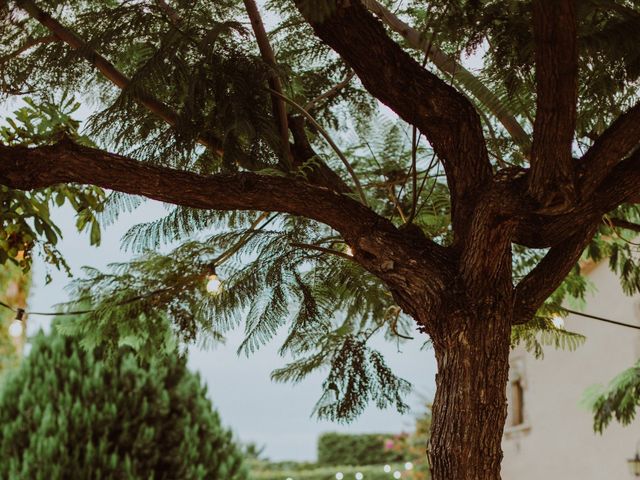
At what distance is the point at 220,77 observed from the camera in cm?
186

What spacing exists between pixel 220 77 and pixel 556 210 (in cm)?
81

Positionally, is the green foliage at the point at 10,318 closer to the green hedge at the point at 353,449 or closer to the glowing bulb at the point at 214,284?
the green hedge at the point at 353,449

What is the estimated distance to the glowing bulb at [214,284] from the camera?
90.7 inches

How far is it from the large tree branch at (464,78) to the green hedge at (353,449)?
10167 millimetres

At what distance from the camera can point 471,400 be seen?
5.49 feet

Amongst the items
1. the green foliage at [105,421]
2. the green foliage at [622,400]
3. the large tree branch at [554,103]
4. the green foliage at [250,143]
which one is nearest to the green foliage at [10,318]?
the green foliage at [105,421]

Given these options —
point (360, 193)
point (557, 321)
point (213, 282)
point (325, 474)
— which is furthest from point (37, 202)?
point (325, 474)

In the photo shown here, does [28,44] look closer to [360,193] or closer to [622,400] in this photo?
[360,193]

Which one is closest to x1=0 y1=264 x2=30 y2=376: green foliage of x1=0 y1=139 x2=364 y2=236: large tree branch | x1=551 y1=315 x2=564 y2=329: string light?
x1=551 y1=315 x2=564 y2=329: string light

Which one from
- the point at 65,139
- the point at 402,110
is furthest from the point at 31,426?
the point at 402,110

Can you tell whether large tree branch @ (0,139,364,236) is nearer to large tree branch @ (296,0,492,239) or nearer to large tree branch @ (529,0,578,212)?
large tree branch @ (296,0,492,239)

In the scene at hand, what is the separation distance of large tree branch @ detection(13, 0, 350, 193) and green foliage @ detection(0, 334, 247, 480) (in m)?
2.42

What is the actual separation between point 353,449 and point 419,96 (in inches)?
431

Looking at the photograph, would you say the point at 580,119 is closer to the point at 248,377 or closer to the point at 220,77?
the point at 220,77
